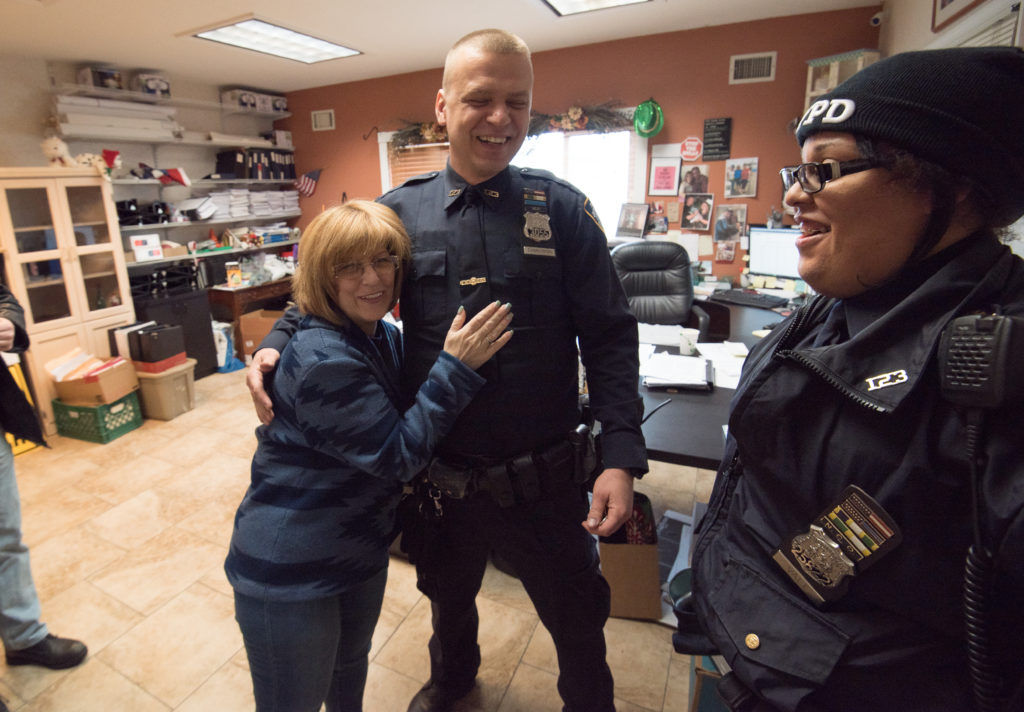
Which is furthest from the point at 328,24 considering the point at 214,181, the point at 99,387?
the point at 99,387

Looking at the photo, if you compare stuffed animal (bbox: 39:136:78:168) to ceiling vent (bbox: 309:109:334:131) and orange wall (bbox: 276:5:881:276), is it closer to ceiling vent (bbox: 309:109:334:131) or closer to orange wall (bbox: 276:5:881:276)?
ceiling vent (bbox: 309:109:334:131)

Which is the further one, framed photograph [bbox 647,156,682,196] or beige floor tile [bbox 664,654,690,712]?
framed photograph [bbox 647,156,682,196]

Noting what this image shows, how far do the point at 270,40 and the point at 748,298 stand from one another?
4.07 m

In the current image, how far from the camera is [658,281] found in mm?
3676

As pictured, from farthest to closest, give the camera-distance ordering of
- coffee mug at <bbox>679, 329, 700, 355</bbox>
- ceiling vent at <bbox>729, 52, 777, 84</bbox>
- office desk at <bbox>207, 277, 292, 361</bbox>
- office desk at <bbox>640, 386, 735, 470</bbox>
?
1. office desk at <bbox>207, 277, 292, 361</bbox>
2. ceiling vent at <bbox>729, 52, 777, 84</bbox>
3. coffee mug at <bbox>679, 329, 700, 355</bbox>
4. office desk at <bbox>640, 386, 735, 470</bbox>

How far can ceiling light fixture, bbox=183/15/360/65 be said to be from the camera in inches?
142

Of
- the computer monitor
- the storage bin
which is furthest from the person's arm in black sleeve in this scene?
the computer monitor

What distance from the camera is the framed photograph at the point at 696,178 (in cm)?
434

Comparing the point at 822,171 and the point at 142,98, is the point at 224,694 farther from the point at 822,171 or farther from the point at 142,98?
the point at 142,98

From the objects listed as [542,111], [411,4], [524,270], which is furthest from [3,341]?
[542,111]

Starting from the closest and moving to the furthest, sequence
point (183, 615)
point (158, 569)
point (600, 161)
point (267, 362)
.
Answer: point (267, 362) → point (183, 615) → point (158, 569) → point (600, 161)

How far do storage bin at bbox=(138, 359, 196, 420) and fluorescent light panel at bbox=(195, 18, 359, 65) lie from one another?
94.9 inches

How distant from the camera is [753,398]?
0.76 metres

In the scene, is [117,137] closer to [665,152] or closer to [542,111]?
[542,111]
